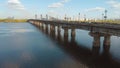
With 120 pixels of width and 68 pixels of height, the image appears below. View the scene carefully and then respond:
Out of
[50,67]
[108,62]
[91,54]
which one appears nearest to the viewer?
[50,67]

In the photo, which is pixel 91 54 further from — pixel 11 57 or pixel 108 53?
pixel 11 57

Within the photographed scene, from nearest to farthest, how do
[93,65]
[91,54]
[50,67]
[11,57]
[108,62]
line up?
[50,67]
[93,65]
[108,62]
[11,57]
[91,54]

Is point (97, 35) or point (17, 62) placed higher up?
point (97, 35)

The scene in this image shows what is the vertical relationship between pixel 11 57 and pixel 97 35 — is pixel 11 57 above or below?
below

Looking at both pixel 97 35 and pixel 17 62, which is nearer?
pixel 17 62

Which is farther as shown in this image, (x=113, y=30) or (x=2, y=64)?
(x=113, y=30)

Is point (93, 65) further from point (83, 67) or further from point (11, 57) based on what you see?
point (11, 57)

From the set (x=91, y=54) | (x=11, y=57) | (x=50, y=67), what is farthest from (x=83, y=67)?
(x=11, y=57)

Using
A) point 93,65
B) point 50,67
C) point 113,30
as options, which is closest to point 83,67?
point 93,65

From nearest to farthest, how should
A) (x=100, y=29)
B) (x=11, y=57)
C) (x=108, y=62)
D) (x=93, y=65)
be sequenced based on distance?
(x=93, y=65) < (x=108, y=62) < (x=11, y=57) < (x=100, y=29)

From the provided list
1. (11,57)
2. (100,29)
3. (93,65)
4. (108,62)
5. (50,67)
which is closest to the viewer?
(50,67)
